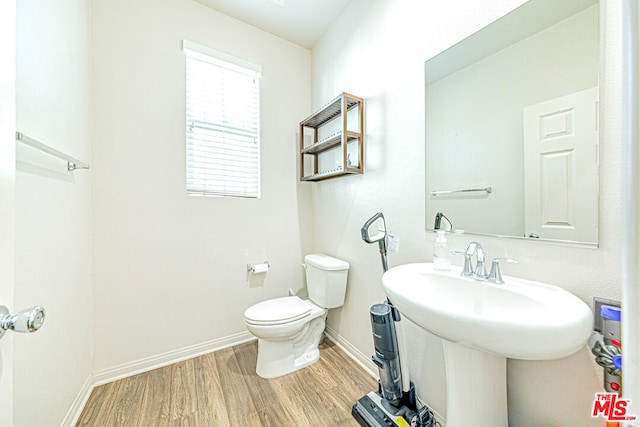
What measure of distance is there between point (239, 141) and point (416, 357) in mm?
1932

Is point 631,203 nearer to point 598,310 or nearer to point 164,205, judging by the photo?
point 598,310

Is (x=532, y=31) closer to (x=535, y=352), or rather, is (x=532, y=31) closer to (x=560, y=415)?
(x=535, y=352)

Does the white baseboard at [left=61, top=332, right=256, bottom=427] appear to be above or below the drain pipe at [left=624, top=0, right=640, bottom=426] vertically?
below

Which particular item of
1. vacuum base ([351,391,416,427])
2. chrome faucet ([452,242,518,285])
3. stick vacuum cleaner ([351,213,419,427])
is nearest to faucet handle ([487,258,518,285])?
chrome faucet ([452,242,518,285])

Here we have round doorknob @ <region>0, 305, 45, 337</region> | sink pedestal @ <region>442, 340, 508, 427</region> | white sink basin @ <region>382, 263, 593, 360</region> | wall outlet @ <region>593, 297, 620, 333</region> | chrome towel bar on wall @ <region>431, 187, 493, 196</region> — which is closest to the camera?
round doorknob @ <region>0, 305, 45, 337</region>

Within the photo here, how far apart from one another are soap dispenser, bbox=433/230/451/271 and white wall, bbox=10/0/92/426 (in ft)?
5.27

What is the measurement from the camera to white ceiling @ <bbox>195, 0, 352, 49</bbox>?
1.82 m

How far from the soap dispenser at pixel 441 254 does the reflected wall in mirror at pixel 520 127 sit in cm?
10

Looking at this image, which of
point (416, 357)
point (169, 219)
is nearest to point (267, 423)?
point (416, 357)

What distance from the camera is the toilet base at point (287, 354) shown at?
5.28 ft

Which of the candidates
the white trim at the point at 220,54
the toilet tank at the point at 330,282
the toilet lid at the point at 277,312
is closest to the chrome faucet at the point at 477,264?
the toilet tank at the point at 330,282

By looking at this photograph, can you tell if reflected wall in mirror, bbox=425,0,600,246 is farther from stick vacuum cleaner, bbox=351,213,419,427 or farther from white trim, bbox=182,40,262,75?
white trim, bbox=182,40,262,75

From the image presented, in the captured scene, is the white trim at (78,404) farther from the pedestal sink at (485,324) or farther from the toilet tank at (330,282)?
the pedestal sink at (485,324)

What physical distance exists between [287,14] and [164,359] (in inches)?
107
